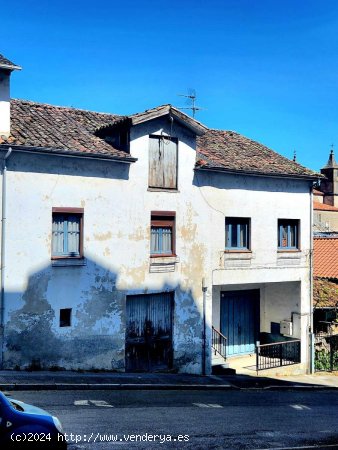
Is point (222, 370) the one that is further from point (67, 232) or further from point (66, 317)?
point (67, 232)

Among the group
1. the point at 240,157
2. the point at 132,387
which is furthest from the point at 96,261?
the point at 240,157

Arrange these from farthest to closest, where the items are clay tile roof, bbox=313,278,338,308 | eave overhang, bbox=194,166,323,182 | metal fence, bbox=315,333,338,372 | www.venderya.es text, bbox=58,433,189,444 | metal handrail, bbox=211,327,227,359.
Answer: clay tile roof, bbox=313,278,338,308, metal fence, bbox=315,333,338,372, metal handrail, bbox=211,327,227,359, eave overhang, bbox=194,166,323,182, www.venderya.es text, bbox=58,433,189,444

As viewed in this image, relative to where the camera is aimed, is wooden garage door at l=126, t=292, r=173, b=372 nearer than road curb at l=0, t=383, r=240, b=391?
No

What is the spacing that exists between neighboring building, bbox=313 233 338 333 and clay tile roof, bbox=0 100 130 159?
36.9 feet

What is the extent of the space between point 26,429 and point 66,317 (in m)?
8.61

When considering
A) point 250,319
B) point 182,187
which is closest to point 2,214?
A: point 182,187

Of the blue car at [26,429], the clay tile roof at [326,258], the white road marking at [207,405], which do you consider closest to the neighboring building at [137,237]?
the white road marking at [207,405]

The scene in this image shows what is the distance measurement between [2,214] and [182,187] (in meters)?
6.13

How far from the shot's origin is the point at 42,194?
1583 centimetres

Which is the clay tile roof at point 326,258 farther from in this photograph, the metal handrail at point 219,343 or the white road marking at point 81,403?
the white road marking at point 81,403

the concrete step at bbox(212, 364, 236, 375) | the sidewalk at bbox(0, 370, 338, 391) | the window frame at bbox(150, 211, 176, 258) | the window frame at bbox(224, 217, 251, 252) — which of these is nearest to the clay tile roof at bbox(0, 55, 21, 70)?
the window frame at bbox(150, 211, 176, 258)

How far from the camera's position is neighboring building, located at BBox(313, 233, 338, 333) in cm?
2334

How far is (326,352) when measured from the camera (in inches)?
922

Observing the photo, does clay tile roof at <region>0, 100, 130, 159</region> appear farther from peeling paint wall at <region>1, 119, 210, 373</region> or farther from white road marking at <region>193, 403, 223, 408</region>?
white road marking at <region>193, 403, 223, 408</region>
